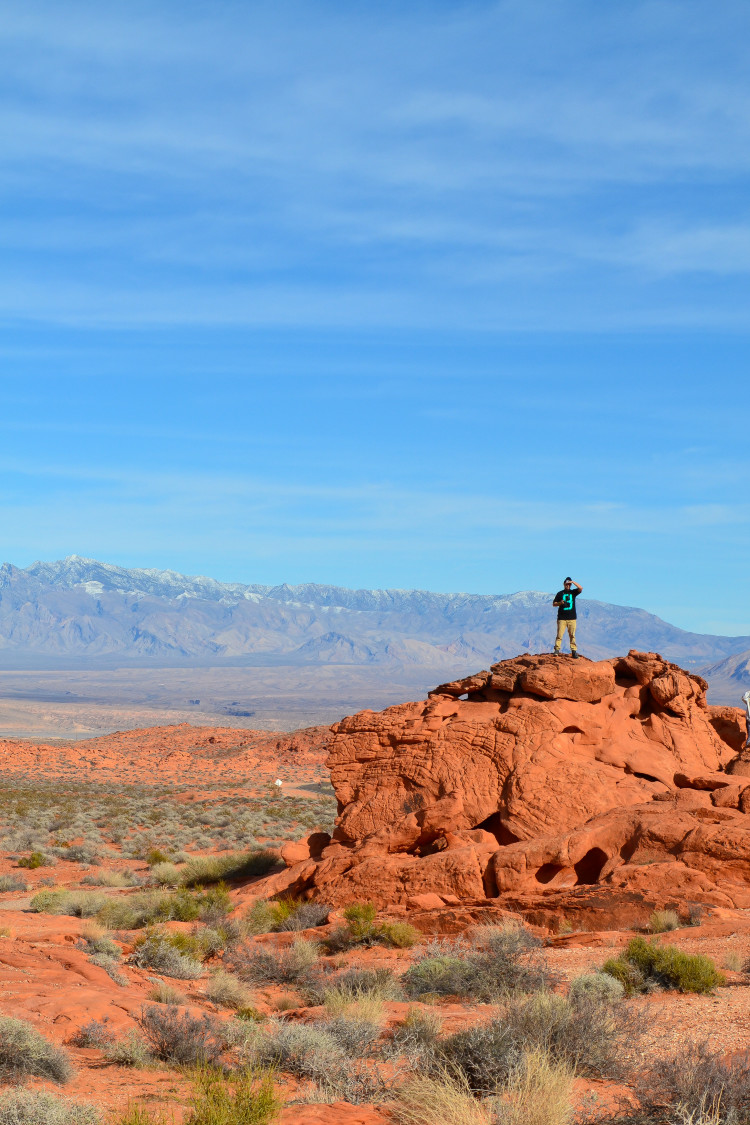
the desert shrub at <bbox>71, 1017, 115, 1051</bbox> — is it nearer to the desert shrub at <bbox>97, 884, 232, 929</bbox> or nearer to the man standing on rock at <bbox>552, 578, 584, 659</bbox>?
the desert shrub at <bbox>97, 884, 232, 929</bbox>

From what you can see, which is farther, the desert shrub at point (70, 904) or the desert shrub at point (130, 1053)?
the desert shrub at point (70, 904)

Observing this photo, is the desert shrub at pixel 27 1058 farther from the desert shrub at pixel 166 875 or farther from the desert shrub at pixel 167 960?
the desert shrub at pixel 166 875

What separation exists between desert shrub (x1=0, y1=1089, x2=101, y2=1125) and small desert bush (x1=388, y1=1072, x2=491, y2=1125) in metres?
2.11

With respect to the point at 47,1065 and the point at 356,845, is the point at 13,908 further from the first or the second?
the point at 47,1065

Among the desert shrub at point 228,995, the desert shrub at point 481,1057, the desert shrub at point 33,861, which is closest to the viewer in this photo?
the desert shrub at point 481,1057

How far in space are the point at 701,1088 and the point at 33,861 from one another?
843 inches

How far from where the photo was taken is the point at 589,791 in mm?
15953

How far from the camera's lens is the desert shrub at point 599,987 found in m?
9.48

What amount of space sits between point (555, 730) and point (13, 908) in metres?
11.4

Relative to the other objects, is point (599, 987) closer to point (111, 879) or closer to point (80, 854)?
point (111, 879)

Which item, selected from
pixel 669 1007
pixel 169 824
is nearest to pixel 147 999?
pixel 669 1007

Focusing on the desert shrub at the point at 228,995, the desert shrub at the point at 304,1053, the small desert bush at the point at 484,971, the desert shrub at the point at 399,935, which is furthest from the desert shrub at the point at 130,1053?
the desert shrub at the point at 399,935

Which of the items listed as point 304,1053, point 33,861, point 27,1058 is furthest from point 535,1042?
point 33,861

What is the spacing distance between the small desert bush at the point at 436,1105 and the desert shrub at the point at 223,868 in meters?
14.4
